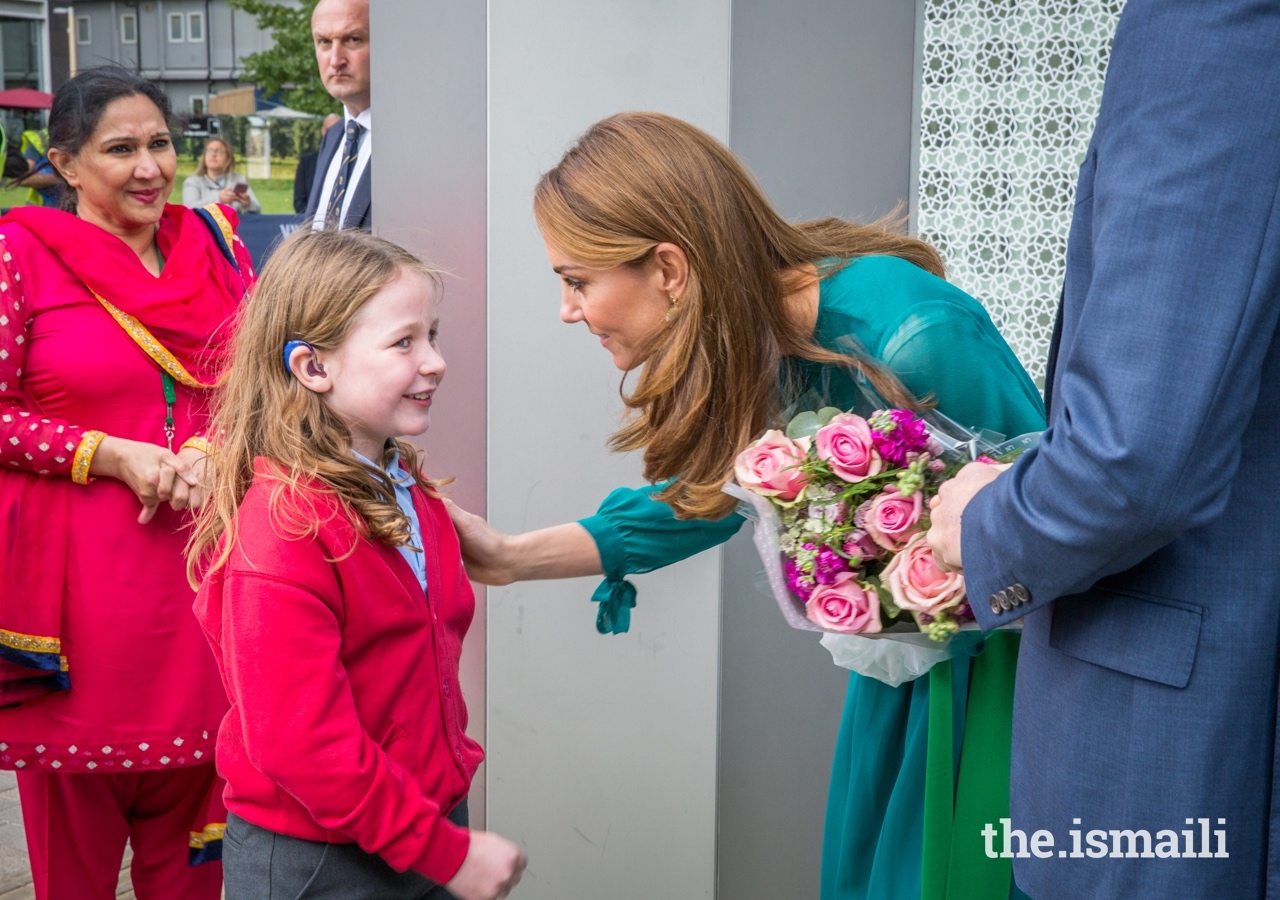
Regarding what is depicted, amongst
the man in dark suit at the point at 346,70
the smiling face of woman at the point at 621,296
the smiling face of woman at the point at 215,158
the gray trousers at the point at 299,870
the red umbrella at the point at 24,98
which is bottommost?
the gray trousers at the point at 299,870

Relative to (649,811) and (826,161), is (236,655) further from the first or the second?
(826,161)

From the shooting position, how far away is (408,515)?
6.43 ft

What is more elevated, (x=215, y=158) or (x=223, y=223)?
(x=215, y=158)

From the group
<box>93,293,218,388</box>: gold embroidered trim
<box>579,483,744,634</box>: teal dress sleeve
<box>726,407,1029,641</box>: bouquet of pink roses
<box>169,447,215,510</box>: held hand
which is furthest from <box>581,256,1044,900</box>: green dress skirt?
<box>93,293,218,388</box>: gold embroidered trim

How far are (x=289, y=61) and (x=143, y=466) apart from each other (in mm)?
14034

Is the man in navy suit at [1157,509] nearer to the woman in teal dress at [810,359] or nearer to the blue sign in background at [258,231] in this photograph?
the woman in teal dress at [810,359]

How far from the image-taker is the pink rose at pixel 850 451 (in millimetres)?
1577

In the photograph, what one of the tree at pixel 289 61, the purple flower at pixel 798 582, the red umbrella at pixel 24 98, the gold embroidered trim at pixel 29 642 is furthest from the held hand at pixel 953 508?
the tree at pixel 289 61

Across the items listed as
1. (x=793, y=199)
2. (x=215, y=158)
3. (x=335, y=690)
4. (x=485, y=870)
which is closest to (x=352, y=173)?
(x=793, y=199)

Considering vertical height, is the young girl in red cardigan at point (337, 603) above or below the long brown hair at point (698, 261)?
below

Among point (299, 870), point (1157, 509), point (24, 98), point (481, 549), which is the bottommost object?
point (299, 870)

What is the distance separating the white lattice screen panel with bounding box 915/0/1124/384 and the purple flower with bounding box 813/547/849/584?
5.39ft

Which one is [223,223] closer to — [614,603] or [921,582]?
[614,603]

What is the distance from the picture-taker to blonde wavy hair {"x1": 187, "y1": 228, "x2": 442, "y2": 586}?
1812mm
